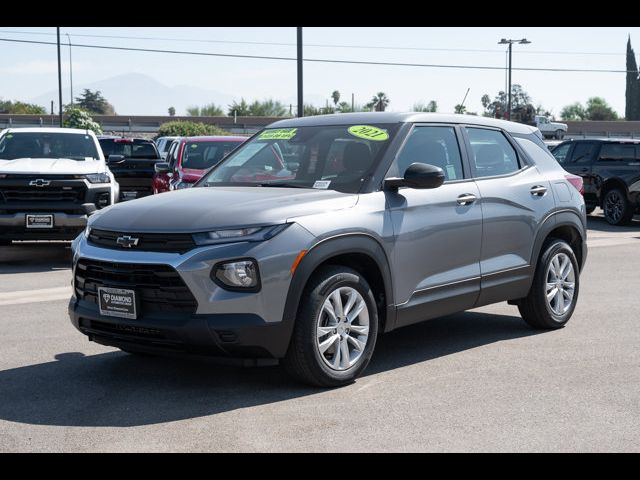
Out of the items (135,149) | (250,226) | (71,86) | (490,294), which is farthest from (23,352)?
(71,86)

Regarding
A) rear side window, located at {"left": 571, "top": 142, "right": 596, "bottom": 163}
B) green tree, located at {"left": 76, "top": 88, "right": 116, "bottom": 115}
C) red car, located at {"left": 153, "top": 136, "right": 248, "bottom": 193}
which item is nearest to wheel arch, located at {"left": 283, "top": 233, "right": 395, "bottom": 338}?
red car, located at {"left": 153, "top": 136, "right": 248, "bottom": 193}

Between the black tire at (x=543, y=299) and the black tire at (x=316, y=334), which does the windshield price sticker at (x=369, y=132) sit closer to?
the black tire at (x=316, y=334)

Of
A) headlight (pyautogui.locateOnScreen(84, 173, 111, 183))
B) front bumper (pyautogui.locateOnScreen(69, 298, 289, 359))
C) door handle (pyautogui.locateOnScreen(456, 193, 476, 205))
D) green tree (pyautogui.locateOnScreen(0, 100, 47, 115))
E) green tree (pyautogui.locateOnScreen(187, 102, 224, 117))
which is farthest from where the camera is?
green tree (pyautogui.locateOnScreen(0, 100, 47, 115))

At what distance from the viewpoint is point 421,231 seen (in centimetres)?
649

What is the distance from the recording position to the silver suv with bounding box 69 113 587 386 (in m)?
5.55

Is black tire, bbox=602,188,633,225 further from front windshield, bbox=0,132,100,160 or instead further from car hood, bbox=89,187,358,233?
car hood, bbox=89,187,358,233

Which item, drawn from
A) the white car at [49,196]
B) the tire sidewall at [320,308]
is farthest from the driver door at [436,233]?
the white car at [49,196]

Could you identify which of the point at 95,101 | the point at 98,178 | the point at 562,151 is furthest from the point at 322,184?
the point at 95,101

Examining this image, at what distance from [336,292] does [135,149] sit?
17.7 metres

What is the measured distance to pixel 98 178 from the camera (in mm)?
12859

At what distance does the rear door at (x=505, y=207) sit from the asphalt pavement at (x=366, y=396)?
53 centimetres

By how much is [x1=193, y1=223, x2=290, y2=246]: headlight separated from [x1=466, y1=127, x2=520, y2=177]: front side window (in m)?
2.30

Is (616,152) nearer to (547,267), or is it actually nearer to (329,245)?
(547,267)
